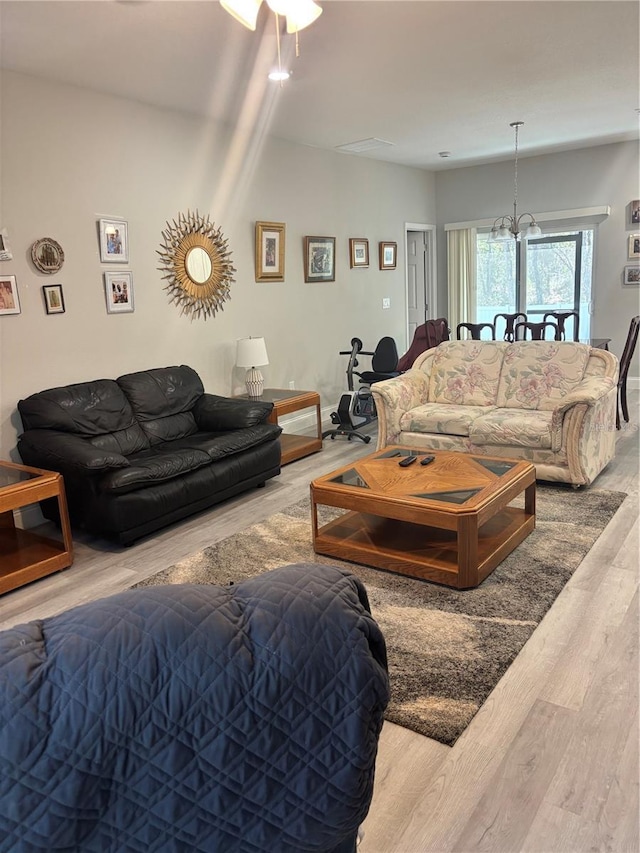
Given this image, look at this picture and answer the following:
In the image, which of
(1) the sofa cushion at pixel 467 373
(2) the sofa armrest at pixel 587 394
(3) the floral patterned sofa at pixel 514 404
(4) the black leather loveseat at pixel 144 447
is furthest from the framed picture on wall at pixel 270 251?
(2) the sofa armrest at pixel 587 394

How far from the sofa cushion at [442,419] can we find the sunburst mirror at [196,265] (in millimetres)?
1903

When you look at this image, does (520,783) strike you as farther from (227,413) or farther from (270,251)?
(270,251)

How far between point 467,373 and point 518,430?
3.12ft

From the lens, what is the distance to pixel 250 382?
5.43 m

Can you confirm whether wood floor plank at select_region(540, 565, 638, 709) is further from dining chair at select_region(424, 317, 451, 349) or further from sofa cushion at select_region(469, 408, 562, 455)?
dining chair at select_region(424, 317, 451, 349)

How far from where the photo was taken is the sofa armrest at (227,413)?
4586mm

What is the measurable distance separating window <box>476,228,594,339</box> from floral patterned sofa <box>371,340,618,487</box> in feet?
10.4

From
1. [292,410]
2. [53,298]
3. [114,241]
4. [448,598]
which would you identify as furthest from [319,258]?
[448,598]

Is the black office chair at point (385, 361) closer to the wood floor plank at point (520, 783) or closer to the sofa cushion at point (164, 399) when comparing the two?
the sofa cushion at point (164, 399)

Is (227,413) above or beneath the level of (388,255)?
beneath

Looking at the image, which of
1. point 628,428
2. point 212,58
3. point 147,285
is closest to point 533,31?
point 212,58

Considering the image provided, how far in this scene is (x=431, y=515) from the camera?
9.66 feet

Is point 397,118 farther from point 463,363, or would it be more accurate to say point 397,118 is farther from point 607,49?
point 463,363

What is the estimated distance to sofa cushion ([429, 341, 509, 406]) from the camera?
4984mm
